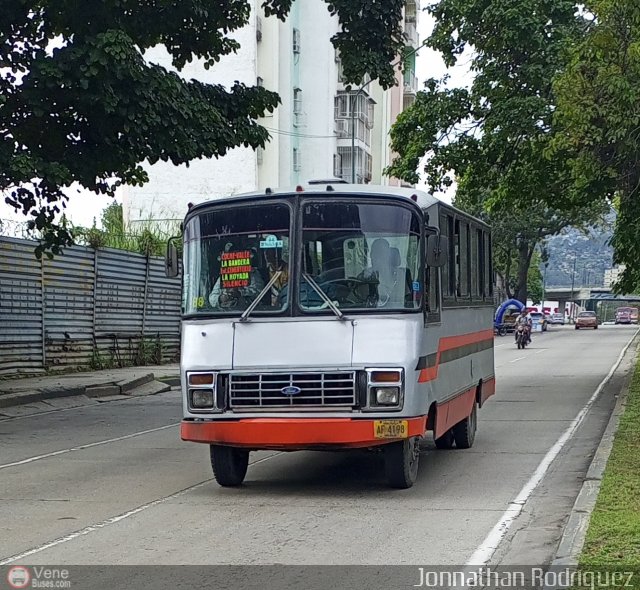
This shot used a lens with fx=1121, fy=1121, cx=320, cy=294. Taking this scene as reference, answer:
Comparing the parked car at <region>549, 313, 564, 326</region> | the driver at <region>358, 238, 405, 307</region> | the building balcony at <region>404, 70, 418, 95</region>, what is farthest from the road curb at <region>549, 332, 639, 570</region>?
the parked car at <region>549, 313, 564, 326</region>

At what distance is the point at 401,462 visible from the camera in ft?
34.9

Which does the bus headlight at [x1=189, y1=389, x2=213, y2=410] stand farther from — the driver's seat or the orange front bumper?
the driver's seat

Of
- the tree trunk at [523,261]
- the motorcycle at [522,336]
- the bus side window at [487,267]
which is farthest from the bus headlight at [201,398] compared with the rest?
the tree trunk at [523,261]

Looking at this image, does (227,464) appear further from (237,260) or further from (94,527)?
(94,527)

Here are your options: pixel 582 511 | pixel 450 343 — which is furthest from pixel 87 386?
pixel 582 511

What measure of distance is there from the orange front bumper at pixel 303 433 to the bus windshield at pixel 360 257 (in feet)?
A: 3.54

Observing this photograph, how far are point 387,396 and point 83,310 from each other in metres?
18.1

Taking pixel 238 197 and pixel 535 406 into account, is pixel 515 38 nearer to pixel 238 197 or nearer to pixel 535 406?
pixel 535 406

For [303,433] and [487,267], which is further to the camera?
[487,267]

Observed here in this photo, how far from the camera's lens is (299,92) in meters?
61.3

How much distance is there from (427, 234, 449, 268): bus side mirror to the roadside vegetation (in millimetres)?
2591

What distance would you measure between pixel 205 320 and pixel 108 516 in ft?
7.03

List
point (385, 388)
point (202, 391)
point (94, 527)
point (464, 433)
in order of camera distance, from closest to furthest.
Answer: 1. point (94, 527)
2. point (385, 388)
3. point (202, 391)
4. point (464, 433)

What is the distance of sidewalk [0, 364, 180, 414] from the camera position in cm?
2038
